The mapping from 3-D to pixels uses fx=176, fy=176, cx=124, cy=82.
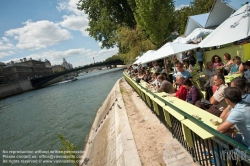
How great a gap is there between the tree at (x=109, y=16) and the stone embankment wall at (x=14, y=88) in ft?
160

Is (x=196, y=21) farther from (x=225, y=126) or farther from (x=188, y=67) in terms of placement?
(x=225, y=126)

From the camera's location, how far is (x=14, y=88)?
66.0 meters

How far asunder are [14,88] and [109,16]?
55536 millimetres

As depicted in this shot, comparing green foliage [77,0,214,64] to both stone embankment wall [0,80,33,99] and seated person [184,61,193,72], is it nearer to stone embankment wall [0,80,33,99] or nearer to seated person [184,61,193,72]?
seated person [184,61,193,72]

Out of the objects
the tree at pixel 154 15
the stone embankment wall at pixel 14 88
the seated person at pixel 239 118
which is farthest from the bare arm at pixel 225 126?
the stone embankment wall at pixel 14 88

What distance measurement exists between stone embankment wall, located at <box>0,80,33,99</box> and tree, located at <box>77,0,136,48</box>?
160ft

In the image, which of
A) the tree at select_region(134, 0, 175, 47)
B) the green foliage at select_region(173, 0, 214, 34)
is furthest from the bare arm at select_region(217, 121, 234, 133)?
the green foliage at select_region(173, 0, 214, 34)

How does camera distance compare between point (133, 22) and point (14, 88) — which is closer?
point (133, 22)

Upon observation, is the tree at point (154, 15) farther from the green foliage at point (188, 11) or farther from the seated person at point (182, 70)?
the green foliage at point (188, 11)

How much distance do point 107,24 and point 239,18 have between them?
26133 mm

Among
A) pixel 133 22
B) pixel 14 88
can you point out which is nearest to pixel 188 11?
pixel 133 22

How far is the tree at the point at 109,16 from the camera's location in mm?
27594

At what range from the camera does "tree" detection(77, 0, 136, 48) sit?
2759 centimetres

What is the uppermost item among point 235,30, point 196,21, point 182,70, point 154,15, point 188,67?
point 154,15
